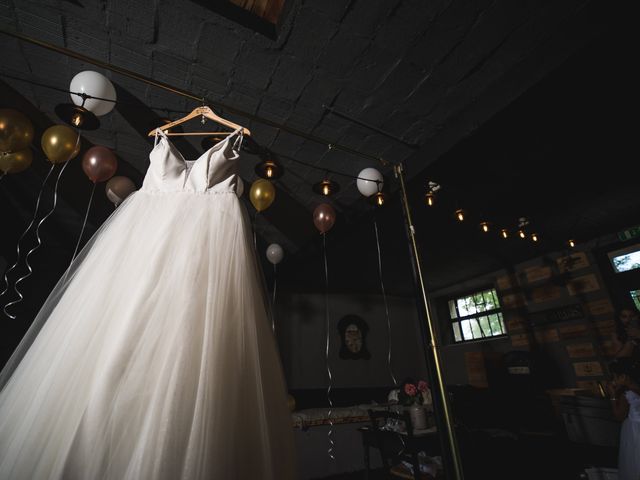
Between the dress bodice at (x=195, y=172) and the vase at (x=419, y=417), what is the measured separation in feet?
9.41

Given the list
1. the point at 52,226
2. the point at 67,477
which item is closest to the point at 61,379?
the point at 67,477

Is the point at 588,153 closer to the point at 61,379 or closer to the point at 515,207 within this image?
the point at 515,207

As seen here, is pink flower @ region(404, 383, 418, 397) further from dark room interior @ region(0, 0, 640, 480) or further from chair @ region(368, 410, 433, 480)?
chair @ region(368, 410, 433, 480)

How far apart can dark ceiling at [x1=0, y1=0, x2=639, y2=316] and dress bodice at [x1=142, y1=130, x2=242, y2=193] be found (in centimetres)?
70

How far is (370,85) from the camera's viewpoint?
2215 millimetres

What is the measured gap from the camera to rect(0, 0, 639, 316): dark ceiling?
175 centimetres

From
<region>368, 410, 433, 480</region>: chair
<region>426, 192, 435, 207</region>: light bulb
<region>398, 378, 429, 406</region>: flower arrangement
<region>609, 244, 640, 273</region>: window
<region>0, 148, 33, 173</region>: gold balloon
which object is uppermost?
<region>609, 244, 640, 273</region>: window

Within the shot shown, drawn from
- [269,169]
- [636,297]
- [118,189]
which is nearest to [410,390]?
[269,169]

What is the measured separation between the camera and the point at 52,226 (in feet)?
12.7

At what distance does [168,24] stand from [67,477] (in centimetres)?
219

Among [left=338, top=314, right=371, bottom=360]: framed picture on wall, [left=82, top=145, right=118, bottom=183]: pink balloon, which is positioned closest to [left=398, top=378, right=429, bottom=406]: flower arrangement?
[left=338, top=314, right=371, bottom=360]: framed picture on wall

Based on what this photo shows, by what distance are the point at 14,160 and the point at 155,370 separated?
250 centimetres

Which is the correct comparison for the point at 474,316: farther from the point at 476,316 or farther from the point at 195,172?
the point at 195,172

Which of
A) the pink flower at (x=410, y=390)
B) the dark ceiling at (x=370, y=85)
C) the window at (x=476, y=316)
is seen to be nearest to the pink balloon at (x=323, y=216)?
the dark ceiling at (x=370, y=85)
